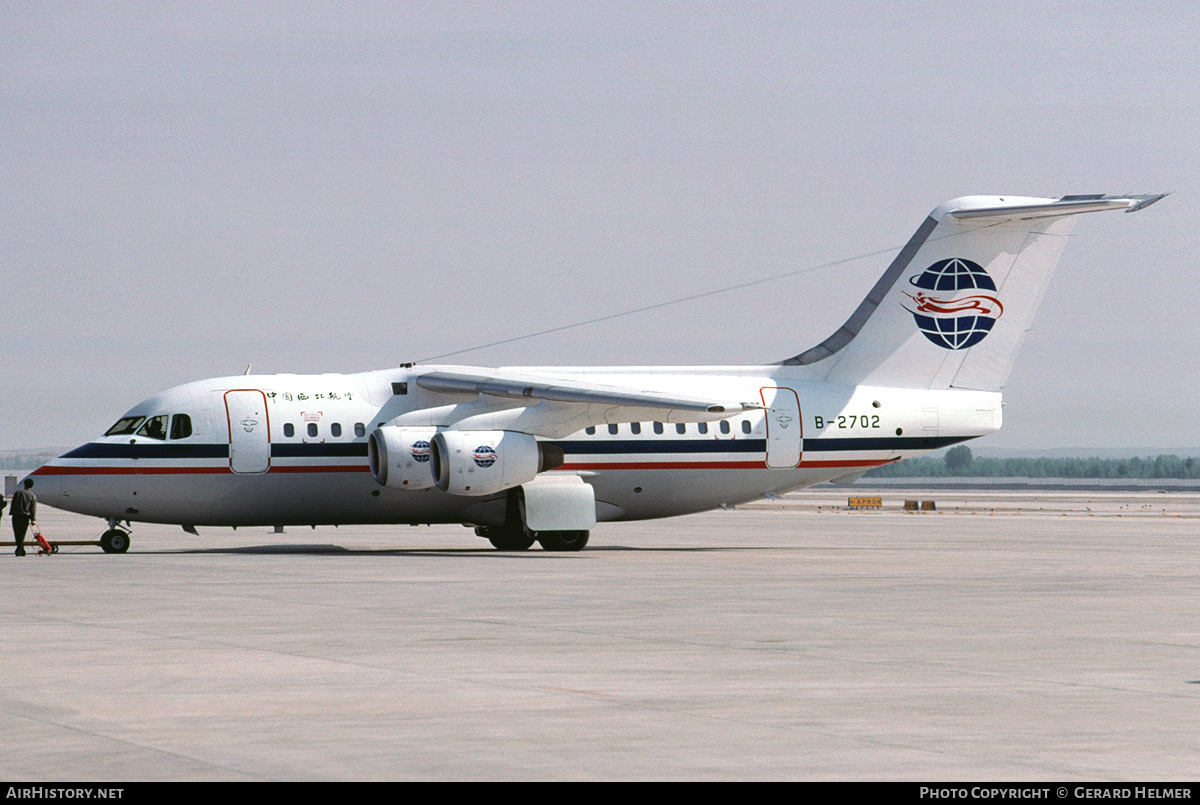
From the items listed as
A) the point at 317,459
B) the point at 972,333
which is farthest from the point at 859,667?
the point at 972,333

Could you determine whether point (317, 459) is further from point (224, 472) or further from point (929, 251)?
point (929, 251)

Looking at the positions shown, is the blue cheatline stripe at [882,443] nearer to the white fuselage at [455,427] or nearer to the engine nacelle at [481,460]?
the white fuselage at [455,427]

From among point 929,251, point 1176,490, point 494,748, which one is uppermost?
point 929,251

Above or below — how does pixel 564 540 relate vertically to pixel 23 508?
below

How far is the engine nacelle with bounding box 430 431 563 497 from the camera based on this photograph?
1320 inches

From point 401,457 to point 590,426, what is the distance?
14.7 feet

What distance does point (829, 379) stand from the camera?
3753 cm

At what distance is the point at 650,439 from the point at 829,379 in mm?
4703

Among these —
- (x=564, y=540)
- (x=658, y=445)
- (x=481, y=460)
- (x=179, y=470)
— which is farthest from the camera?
(x=658, y=445)

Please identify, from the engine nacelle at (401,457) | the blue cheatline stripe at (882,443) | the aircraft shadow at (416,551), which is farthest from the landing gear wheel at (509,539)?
the blue cheatline stripe at (882,443)

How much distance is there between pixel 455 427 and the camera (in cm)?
3469

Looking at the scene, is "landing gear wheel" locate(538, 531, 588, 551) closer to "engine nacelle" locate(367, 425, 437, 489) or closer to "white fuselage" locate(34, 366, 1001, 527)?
"white fuselage" locate(34, 366, 1001, 527)

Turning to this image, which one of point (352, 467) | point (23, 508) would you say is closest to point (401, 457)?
point (352, 467)

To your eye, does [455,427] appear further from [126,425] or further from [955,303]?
[955,303]
